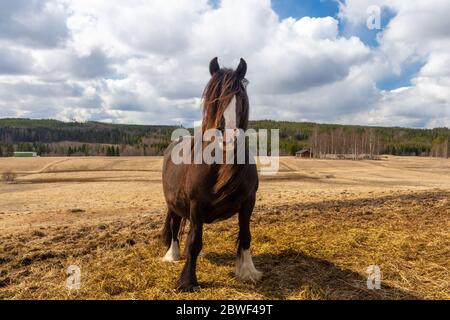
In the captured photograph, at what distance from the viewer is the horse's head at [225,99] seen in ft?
15.2

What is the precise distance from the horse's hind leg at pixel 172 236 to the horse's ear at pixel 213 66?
306 cm

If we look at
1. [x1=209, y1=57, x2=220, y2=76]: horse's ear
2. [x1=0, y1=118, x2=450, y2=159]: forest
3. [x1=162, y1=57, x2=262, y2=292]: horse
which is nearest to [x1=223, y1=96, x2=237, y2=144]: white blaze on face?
[x1=162, y1=57, x2=262, y2=292]: horse

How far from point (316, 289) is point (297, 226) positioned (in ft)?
12.4

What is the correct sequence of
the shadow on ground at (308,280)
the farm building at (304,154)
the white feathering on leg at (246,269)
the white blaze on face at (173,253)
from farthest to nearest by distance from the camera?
the farm building at (304,154), the white blaze on face at (173,253), the white feathering on leg at (246,269), the shadow on ground at (308,280)

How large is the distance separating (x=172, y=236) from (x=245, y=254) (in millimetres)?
1800

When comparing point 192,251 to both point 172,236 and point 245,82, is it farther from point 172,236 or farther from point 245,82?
point 245,82

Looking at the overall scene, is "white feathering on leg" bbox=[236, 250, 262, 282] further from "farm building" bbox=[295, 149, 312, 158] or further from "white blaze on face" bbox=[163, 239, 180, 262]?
"farm building" bbox=[295, 149, 312, 158]

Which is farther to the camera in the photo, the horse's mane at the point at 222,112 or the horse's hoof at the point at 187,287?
the horse's hoof at the point at 187,287

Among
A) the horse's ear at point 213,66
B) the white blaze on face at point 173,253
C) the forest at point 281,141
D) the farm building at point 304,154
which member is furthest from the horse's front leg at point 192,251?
the farm building at point 304,154

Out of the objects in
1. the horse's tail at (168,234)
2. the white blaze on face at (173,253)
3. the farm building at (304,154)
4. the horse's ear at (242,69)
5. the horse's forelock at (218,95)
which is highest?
the horse's ear at (242,69)

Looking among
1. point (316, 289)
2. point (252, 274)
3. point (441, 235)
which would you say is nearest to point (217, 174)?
point (252, 274)

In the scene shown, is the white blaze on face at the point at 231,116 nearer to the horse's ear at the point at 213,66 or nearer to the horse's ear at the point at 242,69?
the horse's ear at the point at 242,69

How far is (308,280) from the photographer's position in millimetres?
5172

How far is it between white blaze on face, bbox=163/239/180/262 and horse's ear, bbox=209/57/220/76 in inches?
126
